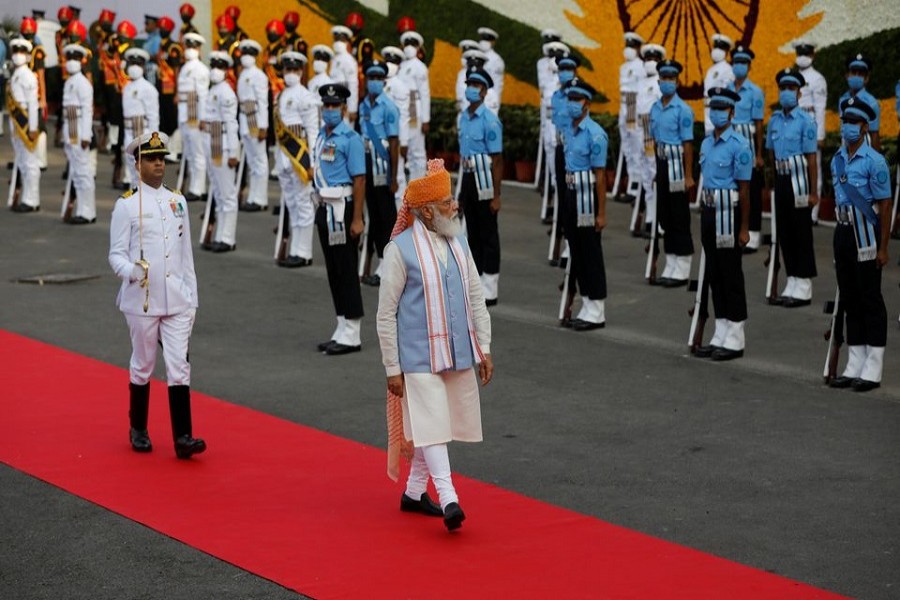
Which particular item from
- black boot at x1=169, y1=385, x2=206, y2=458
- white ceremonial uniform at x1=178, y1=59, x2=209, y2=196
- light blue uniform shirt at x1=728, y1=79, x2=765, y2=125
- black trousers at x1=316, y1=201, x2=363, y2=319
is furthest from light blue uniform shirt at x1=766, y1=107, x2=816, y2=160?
white ceremonial uniform at x1=178, y1=59, x2=209, y2=196

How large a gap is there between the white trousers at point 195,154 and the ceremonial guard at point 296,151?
4405 millimetres

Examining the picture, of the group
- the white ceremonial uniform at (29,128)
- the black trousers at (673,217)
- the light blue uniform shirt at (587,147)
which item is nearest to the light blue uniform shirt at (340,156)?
the light blue uniform shirt at (587,147)

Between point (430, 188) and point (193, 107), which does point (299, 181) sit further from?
point (430, 188)

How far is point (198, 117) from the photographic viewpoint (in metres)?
21.9

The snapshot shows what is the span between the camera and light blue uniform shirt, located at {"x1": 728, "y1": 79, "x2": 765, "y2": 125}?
56.9 ft

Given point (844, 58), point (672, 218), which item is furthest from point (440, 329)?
point (844, 58)

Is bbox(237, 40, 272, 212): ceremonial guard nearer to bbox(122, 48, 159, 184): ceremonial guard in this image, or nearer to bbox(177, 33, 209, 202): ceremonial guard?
bbox(177, 33, 209, 202): ceremonial guard

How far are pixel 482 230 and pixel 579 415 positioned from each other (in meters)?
4.81

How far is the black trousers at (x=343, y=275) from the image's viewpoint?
13531mm

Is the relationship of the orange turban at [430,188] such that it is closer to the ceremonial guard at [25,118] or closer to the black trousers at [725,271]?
A: the black trousers at [725,271]

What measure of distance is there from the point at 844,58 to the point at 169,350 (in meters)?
12.8

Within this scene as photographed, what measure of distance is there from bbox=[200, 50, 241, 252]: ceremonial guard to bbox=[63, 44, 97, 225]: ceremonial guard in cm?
182

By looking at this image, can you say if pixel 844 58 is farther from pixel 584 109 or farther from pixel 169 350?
pixel 169 350

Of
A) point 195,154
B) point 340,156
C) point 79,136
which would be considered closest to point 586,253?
point 340,156
